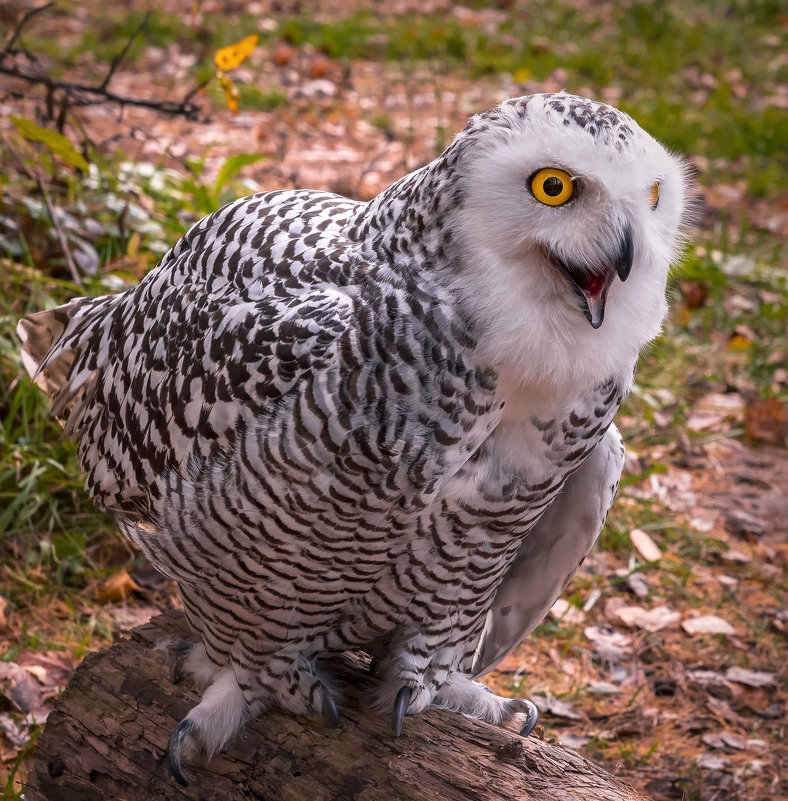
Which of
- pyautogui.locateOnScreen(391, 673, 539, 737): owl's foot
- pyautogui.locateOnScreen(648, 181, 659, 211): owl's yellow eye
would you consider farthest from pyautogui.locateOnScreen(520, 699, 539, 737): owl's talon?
pyautogui.locateOnScreen(648, 181, 659, 211): owl's yellow eye

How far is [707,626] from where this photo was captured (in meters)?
3.84

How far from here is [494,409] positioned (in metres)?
2.08

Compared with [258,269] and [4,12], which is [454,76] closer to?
[4,12]

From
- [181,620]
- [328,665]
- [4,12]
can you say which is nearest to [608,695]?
[328,665]

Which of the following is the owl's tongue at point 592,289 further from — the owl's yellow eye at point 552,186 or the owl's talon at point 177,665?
the owl's talon at point 177,665

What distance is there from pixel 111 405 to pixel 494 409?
1.22 metres

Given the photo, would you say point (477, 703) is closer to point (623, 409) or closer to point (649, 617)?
point (649, 617)

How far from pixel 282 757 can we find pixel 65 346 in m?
1.51

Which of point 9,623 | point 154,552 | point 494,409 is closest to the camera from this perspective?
point 494,409

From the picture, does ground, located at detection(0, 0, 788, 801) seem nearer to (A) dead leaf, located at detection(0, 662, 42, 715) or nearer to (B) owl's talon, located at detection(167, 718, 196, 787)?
(A) dead leaf, located at detection(0, 662, 42, 715)

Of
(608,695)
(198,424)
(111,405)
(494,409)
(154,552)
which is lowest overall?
(608,695)

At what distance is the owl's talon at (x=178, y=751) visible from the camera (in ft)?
8.07

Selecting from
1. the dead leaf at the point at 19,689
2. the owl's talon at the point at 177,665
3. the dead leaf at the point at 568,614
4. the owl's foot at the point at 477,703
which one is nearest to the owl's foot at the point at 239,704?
the owl's talon at the point at 177,665

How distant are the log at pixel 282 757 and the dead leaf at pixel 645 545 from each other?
5.94ft
